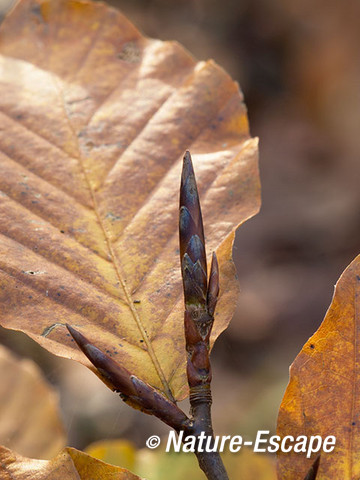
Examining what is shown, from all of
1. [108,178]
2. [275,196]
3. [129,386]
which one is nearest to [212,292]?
[129,386]

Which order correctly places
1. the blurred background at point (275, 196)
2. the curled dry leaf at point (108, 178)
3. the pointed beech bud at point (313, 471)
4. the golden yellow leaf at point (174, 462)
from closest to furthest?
the pointed beech bud at point (313, 471) < the curled dry leaf at point (108, 178) < the golden yellow leaf at point (174, 462) < the blurred background at point (275, 196)

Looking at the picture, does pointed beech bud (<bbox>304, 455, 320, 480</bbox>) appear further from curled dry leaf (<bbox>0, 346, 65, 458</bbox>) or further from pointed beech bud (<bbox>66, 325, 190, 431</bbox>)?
curled dry leaf (<bbox>0, 346, 65, 458</bbox>)

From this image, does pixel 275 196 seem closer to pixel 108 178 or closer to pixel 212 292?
pixel 108 178

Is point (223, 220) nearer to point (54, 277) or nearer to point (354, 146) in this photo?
point (54, 277)

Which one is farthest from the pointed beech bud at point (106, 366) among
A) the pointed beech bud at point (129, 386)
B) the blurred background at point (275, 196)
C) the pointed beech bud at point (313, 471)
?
the blurred background at point (275, 196)

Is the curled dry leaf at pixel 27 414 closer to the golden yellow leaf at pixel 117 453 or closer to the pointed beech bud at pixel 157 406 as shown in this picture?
the golden yellow leaf at pixel 117 453

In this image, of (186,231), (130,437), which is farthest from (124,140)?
(130,437)
